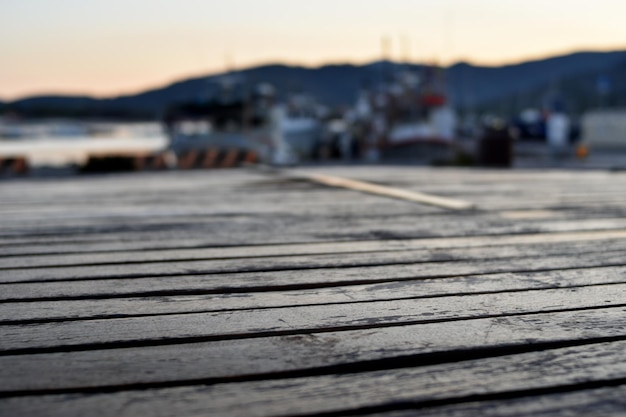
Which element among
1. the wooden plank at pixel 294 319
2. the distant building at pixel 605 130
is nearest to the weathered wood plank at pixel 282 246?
the wooden plank at pixel 294 319

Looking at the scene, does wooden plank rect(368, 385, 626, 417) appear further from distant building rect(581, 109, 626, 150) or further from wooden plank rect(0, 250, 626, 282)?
distant building rect(581, 109, 626, 150)

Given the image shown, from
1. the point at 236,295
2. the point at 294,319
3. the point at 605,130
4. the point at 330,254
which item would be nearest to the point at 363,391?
the point at 294,319

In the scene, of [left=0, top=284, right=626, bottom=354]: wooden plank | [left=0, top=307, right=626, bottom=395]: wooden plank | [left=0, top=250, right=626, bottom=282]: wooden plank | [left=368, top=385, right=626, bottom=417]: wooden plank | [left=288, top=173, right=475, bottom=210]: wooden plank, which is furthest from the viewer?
[left=288, top=173, right=475, bottom=210]: wooden plank

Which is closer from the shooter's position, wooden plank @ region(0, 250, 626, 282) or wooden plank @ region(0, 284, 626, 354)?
wooden plank @ region(0, 284, 626, 354)

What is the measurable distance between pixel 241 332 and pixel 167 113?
6550 cm

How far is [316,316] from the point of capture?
1.87 m

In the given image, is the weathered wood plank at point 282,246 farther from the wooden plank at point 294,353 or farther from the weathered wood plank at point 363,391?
the weathered wood plank at point 363,391

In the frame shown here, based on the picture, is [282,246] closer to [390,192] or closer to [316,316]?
[316,316]

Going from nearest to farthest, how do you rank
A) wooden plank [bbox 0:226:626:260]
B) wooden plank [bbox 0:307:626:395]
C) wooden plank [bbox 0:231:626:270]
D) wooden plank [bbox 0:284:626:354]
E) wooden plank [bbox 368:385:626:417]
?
wooden plank [bbox 368:385:626:417], wooden plank [bbox 0:307:626:395], wooden plank [bbox 0:284:626:354], wooden plank [bbox 0:231:626:270], wooden plank [bbox 0:226:626:260]

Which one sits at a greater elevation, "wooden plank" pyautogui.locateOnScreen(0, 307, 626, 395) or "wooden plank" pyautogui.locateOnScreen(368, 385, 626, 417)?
"wooden plank" pyautogui.locateOnScreen(0, 307, 626, 395)

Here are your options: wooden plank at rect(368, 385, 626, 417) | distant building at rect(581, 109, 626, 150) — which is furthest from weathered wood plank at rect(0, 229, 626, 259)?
distant building at rect(581, 109, 626, 150)

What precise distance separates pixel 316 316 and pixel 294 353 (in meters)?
0.30

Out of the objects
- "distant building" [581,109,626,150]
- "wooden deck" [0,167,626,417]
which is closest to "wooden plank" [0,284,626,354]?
"wooden deck" [0,167,626,417]

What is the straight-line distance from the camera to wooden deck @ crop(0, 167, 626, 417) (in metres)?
1.34
